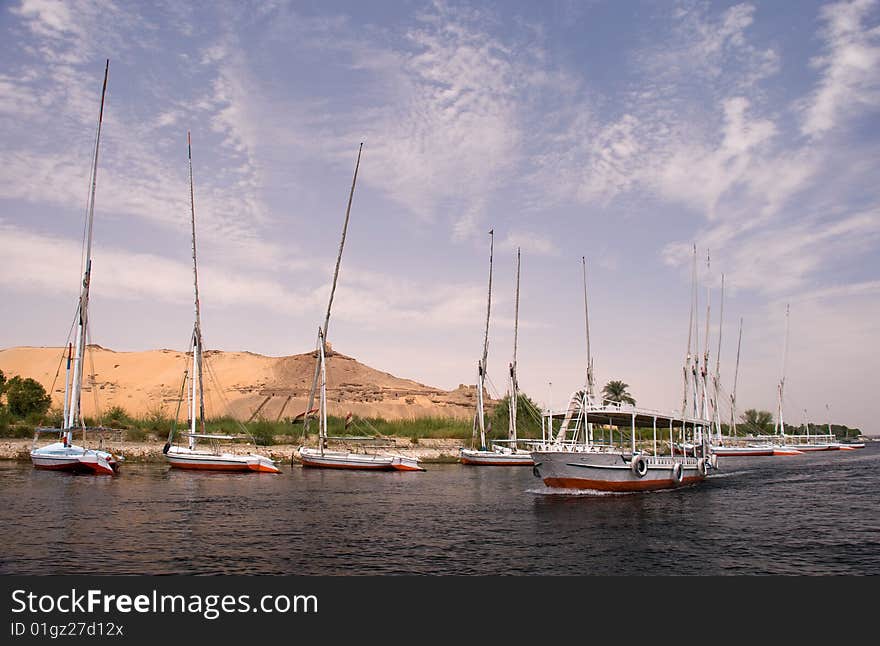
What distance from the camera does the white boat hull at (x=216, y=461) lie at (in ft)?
179

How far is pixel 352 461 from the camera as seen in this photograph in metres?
61.4

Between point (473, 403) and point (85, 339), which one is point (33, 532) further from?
point (473, 403)

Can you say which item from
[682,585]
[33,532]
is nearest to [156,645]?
[682,585]

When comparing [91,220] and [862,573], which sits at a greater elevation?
[91,220]

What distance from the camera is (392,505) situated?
35.5m

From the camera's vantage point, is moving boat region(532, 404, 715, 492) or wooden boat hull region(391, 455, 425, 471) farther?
wooden boat hull region(391, 455, 425, 471)

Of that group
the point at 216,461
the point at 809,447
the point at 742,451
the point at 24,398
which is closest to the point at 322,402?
the point at 216,461

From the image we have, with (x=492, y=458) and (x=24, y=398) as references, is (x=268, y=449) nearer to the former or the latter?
(x=492, y=458)

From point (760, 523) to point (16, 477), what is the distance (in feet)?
142

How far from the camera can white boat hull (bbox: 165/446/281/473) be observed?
5466 cm

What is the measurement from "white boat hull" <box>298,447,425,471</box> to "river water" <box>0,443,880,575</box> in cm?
1409

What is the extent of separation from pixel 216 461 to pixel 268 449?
12.2m

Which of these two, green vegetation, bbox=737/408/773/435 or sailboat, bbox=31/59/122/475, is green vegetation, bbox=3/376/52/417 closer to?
sailboat, bbox=31/59/122/475

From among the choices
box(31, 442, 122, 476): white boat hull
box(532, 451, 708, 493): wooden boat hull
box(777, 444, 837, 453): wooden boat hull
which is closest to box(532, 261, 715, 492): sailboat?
box(532, 451, 708, 493): wooden boat hull
